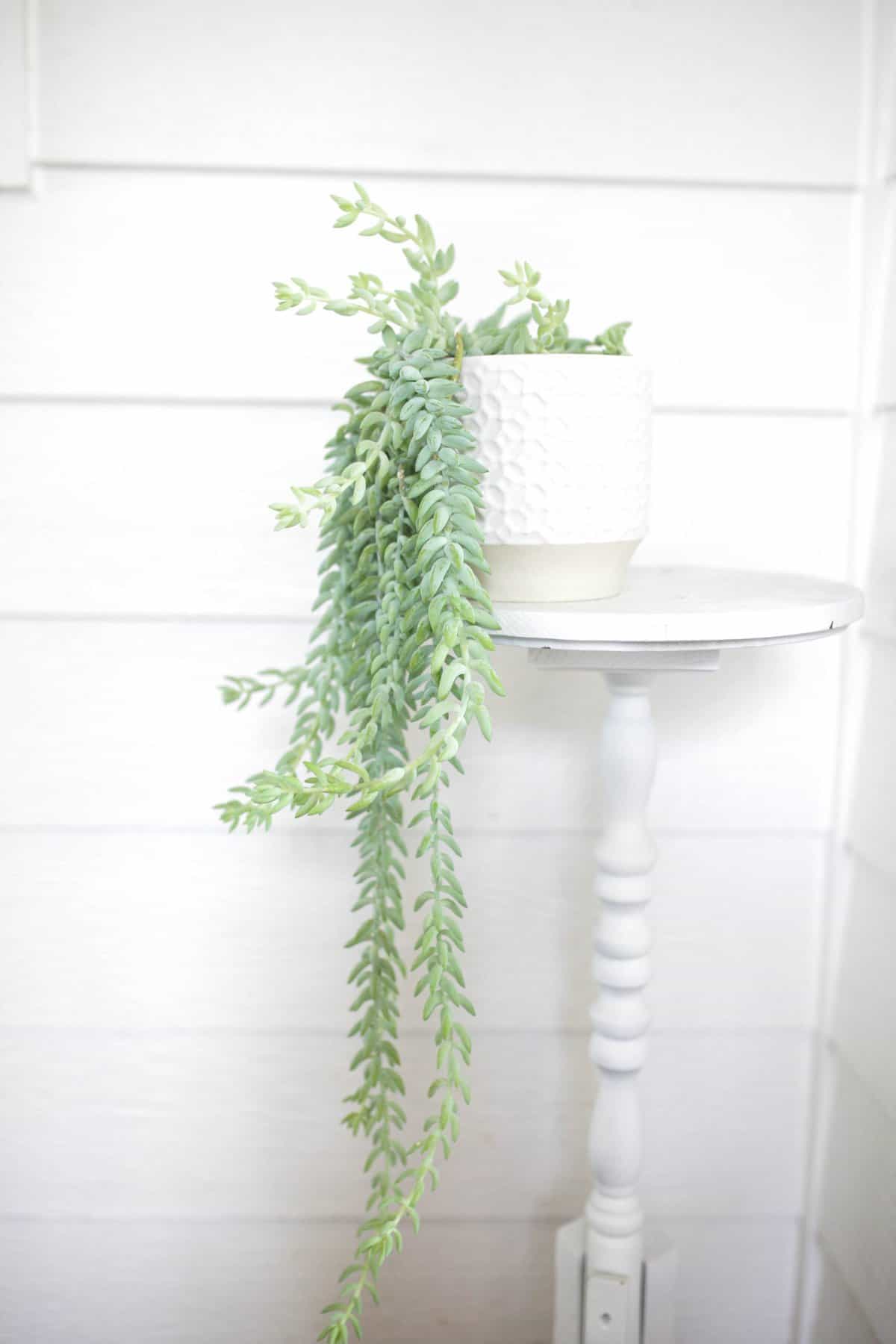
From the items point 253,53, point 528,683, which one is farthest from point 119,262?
point 528,683

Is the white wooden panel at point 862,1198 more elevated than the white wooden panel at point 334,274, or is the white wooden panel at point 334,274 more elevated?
the white wooden panel at point 334,274

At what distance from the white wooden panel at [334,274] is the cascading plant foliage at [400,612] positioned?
229 mm

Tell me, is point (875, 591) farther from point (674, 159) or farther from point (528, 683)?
point (674, 159)

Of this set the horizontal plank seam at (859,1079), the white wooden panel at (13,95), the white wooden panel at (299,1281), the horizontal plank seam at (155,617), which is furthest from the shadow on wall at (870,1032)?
the white wooden panel at (13,95)

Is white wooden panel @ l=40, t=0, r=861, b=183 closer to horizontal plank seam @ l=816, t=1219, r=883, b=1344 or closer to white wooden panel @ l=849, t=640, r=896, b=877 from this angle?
white wooden panel @ l=849, t=640, r=896, b=877

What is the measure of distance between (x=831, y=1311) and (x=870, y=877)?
0.46 metres

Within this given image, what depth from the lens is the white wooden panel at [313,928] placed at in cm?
115

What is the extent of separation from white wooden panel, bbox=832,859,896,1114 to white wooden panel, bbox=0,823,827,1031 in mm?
47

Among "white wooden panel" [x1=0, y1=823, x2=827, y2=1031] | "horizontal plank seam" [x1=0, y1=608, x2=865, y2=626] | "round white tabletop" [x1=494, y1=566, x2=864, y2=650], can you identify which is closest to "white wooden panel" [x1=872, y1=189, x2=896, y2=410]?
"round white tabletop" [x1=494, y1=566, x2=864, y2=650]

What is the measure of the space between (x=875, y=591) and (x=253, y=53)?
2.49ft

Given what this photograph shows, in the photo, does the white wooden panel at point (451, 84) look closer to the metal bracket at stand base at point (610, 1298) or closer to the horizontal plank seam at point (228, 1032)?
the horizontal plank seam at point (228, 1032)

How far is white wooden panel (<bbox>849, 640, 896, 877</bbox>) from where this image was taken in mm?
1056

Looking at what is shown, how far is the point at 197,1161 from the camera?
3.90 feet

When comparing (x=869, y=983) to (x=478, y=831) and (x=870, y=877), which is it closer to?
(x=870, y=877)
